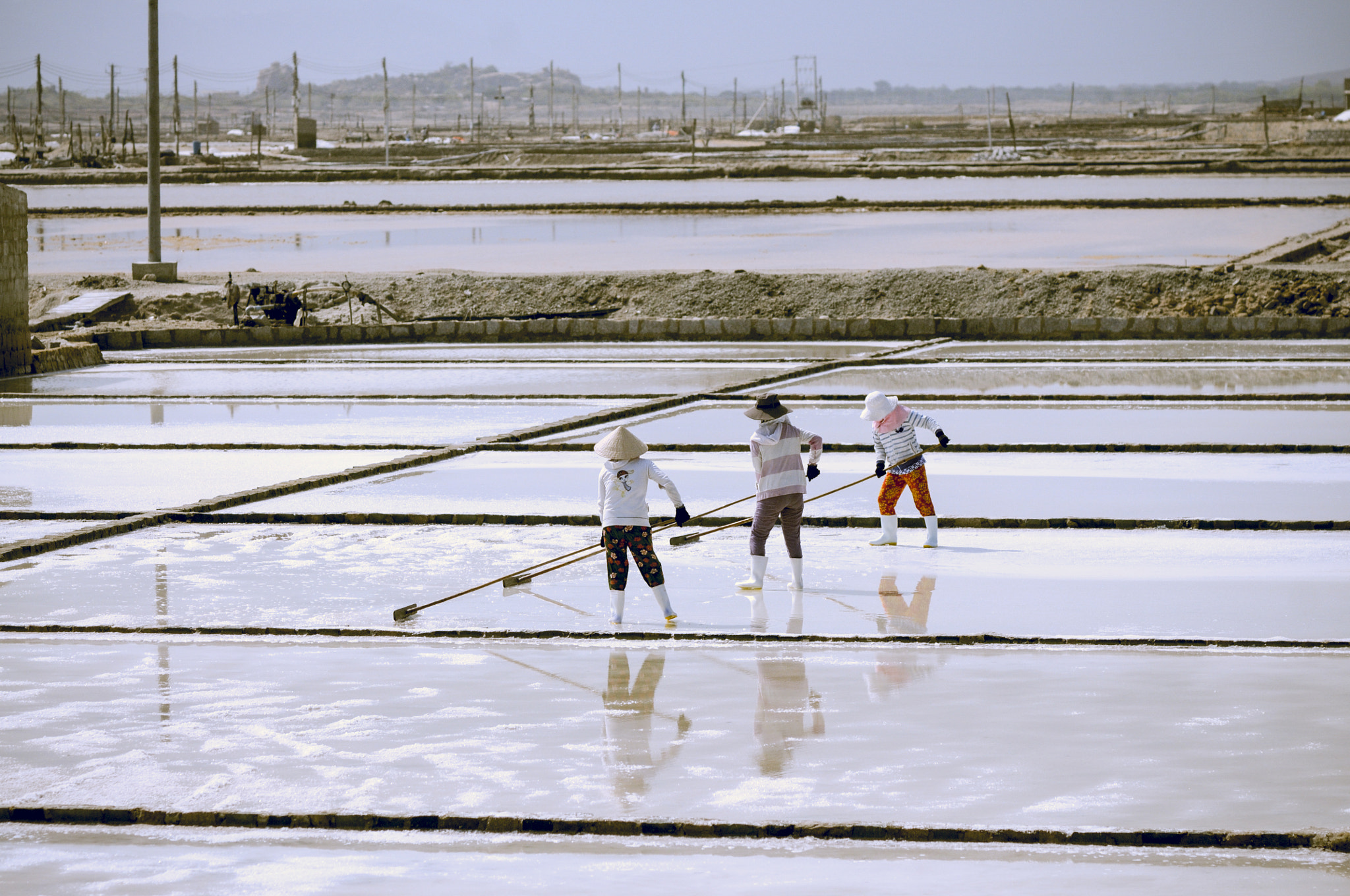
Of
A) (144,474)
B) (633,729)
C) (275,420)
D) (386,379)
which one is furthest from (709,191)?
(633,729)

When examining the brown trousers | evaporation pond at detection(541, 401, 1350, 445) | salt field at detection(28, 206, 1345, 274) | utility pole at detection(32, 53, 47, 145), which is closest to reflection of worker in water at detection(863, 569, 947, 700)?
the brown trousers

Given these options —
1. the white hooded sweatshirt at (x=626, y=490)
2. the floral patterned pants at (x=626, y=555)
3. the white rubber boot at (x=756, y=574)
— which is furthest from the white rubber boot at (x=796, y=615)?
the white hooded sweatshirt at (x=626, y=490)

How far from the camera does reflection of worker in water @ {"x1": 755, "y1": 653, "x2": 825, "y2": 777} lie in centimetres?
552

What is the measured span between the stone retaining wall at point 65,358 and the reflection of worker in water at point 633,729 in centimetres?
1571

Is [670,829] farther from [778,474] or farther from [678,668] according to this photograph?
[778,474]

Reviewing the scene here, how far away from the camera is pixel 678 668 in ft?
21.9

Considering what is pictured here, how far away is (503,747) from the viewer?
562cm

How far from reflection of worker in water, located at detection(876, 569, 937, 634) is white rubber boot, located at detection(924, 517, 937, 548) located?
0.67 m

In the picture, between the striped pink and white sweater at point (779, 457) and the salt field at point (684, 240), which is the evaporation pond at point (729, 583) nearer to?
the striped pink and white sweater at point (779, 457)

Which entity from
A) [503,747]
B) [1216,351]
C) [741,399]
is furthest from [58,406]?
[1216,351]

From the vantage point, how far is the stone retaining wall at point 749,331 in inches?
888

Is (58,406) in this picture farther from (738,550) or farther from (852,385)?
(738,550)

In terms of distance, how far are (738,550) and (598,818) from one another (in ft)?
13.9

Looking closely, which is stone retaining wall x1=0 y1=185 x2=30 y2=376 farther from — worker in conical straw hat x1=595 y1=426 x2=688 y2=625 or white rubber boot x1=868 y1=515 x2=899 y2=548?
worker in conical straw hat x1=595 y1=426 x2=688 y2=625
